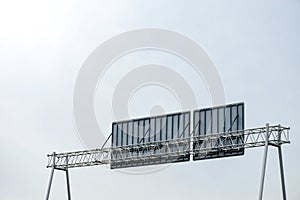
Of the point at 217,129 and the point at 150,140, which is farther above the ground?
the point at 150,140

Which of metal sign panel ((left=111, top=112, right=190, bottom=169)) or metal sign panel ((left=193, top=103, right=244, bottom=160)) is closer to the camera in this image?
metal sign panel ((left=193, top=103, right=244, bottom=160))

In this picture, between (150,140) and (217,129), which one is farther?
(150,140)

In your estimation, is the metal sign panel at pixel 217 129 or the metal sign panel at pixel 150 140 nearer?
the metal sign panel at pixel 217 129

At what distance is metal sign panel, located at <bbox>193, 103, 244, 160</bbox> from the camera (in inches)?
1663

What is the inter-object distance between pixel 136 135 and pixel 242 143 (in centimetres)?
679

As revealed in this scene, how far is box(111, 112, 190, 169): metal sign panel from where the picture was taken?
44.3m

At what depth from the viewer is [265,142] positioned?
41.8 metres

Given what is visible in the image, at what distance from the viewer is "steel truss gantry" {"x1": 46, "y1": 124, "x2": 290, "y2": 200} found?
42000mm

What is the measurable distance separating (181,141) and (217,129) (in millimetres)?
2307

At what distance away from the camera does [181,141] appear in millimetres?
44188

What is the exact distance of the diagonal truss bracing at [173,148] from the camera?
4212 centimetres

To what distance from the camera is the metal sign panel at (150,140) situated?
44.3 metres

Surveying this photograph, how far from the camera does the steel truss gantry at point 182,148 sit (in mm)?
42000

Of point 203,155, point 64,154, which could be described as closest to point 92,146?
point 64,154
